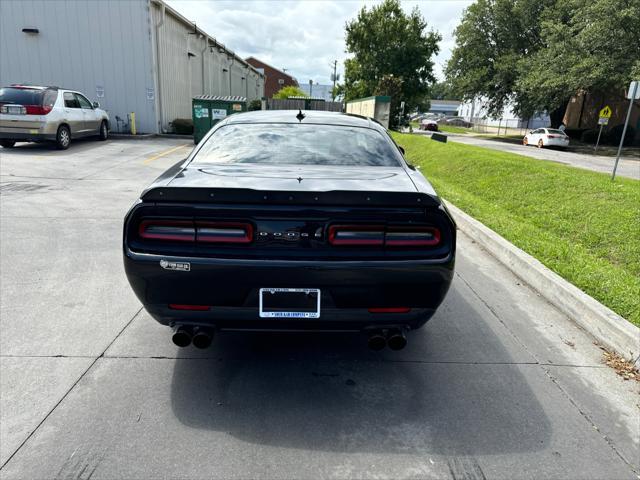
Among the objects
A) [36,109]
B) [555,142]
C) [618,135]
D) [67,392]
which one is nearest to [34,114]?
[36,109]

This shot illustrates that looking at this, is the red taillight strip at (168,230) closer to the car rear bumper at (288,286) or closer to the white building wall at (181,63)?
the car rear bumper at (288,286)

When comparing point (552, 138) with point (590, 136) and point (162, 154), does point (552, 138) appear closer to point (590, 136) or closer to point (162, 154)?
point (590, 136)

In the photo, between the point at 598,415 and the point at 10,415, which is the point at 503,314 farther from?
the point at 10,415

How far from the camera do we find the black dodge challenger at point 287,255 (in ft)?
8.29

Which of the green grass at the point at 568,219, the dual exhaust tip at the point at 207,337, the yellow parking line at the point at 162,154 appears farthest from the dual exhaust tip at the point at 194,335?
the yellow parking line at the point at 162,154

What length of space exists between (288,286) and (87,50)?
2186 cm

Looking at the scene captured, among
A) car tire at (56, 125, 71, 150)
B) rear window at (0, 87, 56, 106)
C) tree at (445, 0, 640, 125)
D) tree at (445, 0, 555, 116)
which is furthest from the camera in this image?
tree at (445, 0, 555, 116)

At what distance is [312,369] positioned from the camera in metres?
3.12

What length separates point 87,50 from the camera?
20.0 metres

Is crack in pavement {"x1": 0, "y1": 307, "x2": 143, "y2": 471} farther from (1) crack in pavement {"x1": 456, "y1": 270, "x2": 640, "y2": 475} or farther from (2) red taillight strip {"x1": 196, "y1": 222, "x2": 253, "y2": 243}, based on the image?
(1) crack in pavement {"x1": 456, "y1": 270, "x2": 640, "y2": 475}

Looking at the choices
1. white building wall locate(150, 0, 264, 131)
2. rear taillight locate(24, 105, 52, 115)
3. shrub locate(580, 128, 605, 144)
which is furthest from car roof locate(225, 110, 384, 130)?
shrub locate(580, 128, 605, 144)

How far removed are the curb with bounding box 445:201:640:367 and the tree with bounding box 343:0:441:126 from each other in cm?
4570

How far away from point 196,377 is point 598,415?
98.7 inches

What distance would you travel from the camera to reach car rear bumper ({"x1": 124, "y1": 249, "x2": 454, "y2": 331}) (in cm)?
252
